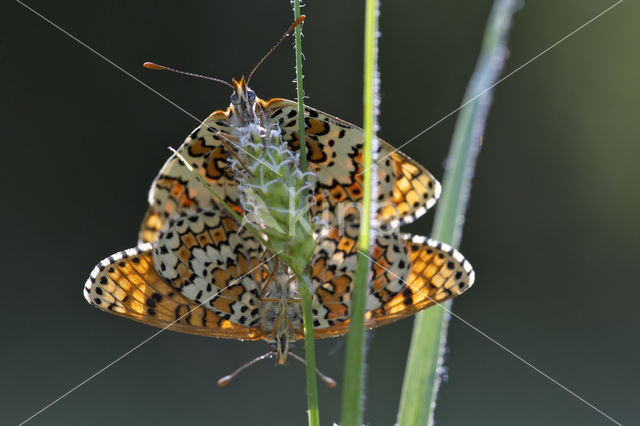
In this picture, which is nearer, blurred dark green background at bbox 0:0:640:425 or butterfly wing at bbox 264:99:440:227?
butterfly wing at bbox 264:99:440:227

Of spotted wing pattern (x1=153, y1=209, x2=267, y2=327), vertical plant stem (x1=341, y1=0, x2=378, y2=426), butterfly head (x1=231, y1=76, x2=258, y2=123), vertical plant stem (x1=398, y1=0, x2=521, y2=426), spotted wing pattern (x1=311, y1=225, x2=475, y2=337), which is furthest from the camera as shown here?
spotted wing pattern (x1=153, y1=209, x2=267, y2=327)

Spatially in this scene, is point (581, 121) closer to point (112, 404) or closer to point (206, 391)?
point (206, 391)

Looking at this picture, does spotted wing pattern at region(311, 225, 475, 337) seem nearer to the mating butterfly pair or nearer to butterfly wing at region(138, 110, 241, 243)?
the mating butterfly pair

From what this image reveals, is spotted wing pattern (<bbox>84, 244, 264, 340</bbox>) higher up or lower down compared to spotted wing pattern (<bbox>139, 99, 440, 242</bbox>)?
lower down

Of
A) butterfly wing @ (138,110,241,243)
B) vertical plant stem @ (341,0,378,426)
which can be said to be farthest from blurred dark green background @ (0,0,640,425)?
vertical plant stem @ (341,0,378,426)

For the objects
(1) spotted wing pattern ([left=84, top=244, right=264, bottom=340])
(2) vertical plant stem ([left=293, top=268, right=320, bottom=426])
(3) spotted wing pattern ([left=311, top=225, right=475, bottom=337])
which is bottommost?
(1) spotted wing pattern ([left=84, top=244, right=264, bottom=340])

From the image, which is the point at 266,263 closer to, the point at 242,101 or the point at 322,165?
the point at 322,165
